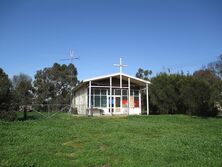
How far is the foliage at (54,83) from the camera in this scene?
225 ft

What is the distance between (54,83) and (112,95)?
43710 mm

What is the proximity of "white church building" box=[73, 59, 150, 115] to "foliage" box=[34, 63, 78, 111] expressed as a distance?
36571mm

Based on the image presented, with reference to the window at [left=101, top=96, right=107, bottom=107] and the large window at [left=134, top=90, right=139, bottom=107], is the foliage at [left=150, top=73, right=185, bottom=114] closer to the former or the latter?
the large window at [left=134, top=90, right=139, bottom=107]

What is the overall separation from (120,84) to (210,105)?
418 inches

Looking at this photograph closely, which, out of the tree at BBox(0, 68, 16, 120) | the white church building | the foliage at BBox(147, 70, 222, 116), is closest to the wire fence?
the tree at BBox(0, 68, 16, 120)

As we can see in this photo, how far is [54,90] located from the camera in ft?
234

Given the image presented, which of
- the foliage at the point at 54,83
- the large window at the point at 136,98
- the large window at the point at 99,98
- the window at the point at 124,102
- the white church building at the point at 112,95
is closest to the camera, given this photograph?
the white church building at the point at 112,95

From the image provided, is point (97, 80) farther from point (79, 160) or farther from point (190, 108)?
point (79, 160)

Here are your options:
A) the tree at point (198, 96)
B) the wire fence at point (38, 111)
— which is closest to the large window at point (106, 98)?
the wire fence at point (38, 111)

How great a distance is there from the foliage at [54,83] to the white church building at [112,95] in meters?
36.6

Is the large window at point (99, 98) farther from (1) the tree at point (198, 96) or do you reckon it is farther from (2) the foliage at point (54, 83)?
(2) the foliage at point (54, 83)

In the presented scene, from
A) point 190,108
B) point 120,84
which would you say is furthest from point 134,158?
point 190,108

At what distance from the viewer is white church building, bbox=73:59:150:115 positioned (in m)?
29.7

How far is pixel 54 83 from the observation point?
7175 cm
